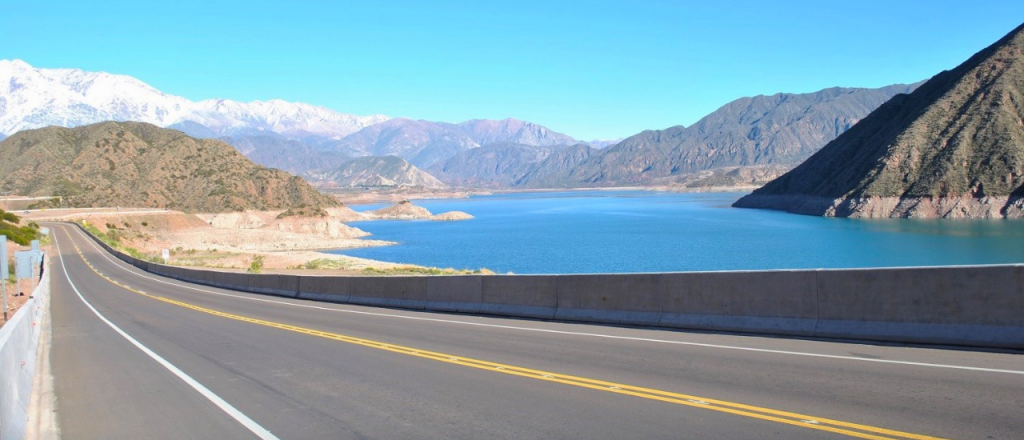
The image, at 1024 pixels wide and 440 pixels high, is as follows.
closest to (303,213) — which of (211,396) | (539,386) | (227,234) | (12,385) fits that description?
(227,234)

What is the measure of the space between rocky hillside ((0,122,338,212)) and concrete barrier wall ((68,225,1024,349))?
118318 millimetres

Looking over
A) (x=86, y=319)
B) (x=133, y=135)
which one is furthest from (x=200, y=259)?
(x=133, y=135)

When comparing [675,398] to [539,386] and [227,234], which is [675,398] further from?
[227,234]

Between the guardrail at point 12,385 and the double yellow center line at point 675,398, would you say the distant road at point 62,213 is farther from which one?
the guardrail at point 12,385

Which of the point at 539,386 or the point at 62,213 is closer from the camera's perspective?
the point at 539,386

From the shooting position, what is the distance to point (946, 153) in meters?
101

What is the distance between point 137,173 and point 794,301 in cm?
14239

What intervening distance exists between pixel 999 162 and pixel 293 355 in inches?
4124

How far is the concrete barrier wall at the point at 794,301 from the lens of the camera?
9.55 m

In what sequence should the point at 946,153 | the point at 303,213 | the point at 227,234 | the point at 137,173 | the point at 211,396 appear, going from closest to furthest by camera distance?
the point at 211,396, the point at 946,153, the point at 227,234, the point at 303,213, the point at 137,173

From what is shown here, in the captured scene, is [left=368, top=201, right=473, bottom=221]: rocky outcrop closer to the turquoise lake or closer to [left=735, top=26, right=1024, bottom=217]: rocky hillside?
the turquoise lake

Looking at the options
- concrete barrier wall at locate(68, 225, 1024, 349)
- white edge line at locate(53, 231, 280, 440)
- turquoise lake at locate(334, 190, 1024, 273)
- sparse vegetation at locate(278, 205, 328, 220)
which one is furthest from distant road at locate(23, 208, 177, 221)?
concrete barrier wall at locate(68, 225, 1024, 349)

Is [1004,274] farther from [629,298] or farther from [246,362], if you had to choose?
[246,362]

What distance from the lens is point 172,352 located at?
13.6 m
